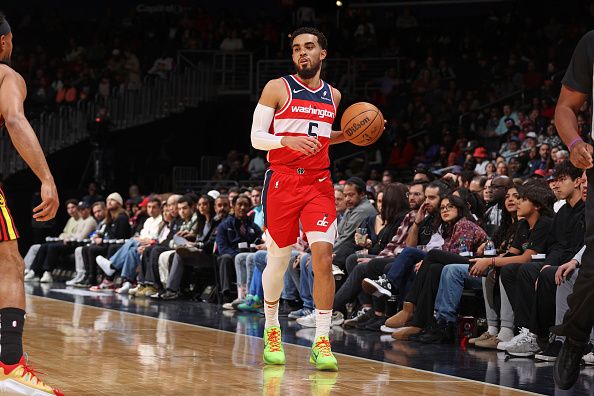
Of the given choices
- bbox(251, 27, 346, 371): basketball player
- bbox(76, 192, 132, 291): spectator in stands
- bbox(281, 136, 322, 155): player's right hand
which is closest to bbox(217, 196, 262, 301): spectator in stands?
bbox(76, 192, 132, 291): spectator in stands

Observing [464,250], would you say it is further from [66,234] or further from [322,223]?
[66,234]

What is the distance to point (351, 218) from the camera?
9531 millimetres

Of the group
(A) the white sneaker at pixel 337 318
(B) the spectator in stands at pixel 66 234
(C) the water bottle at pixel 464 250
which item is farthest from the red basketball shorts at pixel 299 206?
(B) the spectator in stands at pixel 66 234

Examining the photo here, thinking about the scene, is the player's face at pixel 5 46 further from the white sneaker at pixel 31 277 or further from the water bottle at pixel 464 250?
the white sneaker at pixel 31 277

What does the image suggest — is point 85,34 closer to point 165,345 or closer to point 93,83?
point 93,83

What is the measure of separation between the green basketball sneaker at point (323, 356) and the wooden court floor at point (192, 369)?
0.06m

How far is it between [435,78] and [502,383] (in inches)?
550

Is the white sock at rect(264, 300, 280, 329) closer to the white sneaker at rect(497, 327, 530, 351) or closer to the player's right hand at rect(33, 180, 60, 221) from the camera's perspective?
the white sneaker at rect(497, 327, 530, 351)

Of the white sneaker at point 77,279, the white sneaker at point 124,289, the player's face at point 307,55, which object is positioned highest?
the player's face at point 307,55

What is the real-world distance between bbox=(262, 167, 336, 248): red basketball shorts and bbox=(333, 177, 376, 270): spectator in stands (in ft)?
10.7

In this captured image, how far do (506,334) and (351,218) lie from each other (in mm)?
2545

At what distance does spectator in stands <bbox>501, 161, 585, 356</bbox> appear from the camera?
22.6ft

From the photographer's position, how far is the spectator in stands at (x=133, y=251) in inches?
521

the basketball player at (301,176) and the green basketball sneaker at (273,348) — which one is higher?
the basketball player at (301,176)
